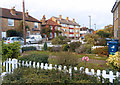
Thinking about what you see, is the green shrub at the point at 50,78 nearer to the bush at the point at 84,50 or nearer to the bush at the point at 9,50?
the bush at the point at 9,50

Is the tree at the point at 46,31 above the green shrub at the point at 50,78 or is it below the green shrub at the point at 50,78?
above

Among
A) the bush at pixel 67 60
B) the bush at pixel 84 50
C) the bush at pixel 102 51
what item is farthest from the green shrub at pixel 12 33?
the bush at pixel 67 60

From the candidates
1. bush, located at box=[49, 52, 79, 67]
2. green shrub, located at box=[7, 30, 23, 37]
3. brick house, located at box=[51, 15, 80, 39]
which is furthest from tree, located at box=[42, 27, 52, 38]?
bush, located at box=[49, 52, 79, 67]

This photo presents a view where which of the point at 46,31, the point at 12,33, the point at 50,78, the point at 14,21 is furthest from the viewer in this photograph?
the point at 46,31

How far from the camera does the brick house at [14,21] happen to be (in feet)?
92.0

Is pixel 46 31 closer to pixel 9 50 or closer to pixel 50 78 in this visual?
pixel 9 50

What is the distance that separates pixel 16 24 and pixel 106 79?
96.8 feet

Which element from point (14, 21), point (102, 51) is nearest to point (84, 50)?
point (102, 51)

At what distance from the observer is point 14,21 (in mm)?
30297

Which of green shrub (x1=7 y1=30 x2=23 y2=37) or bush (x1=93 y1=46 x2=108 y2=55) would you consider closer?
bush (x1=93 y1=46 x2=108 y2=55)

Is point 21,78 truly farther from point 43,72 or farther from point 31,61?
point 31,61

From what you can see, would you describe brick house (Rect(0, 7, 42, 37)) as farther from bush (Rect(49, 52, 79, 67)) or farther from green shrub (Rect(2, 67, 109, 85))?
bush (Rect(49, 52, 79, 67))

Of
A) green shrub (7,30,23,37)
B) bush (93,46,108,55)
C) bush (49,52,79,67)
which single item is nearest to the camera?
bush (49,52,79,67)

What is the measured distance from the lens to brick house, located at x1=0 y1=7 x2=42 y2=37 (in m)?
28.1
